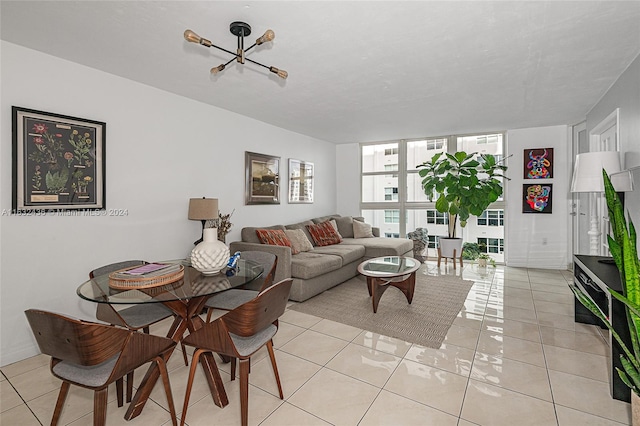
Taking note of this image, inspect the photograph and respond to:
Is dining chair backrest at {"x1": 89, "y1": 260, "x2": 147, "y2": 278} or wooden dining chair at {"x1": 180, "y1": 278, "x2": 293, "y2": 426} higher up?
dining chair backrest at {"x1": 89, "y1": 260, "x2": 147, "y2": 278}

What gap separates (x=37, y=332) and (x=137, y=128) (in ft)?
7.96

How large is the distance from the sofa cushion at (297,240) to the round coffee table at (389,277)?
1.13m

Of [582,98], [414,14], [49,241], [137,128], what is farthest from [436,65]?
[49,241]

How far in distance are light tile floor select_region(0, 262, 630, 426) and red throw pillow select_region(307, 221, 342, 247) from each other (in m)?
2.24

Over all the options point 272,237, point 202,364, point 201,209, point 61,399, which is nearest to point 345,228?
point 272,237

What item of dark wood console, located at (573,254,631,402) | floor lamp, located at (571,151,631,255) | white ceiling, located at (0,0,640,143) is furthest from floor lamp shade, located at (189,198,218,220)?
floor lamp, located at (571,151,631,255)

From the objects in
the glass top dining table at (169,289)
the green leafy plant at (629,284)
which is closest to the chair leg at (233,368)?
the glass top dining table at (169,289)

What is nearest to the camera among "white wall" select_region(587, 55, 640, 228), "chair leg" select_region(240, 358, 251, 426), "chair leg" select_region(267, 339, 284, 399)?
"chair leg" select_region(240, 358, 251, 426)

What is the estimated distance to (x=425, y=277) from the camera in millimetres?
4941

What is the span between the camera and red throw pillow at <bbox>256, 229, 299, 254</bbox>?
13.9 feet

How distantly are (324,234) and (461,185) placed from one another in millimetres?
2506

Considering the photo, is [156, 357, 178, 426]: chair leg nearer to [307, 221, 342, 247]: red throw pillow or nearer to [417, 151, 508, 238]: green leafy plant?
[307, 221, 342, 247]: red throw pillow

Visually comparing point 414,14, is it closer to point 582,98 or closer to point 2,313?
point 582,98

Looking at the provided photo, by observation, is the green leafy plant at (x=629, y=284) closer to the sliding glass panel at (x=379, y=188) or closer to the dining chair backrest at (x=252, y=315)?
the dining chair backrest at (x=252, y=315)
